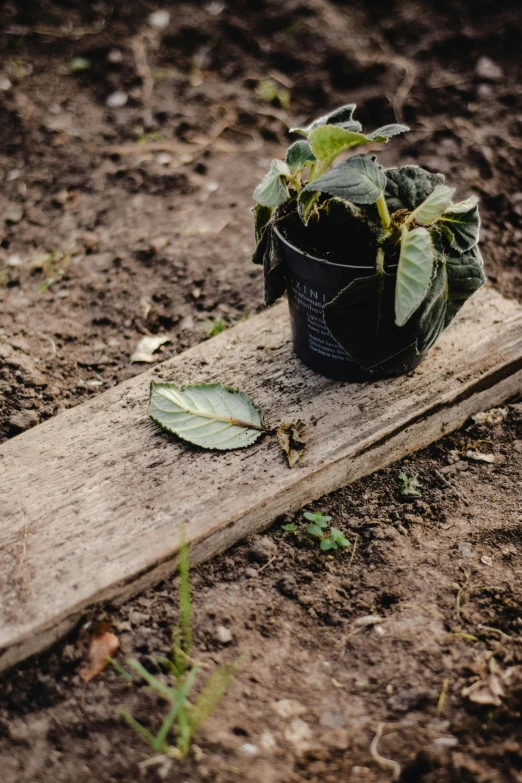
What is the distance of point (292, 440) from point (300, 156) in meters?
0.69

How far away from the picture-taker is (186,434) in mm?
1698

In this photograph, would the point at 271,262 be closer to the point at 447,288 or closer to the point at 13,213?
the point at 447,288

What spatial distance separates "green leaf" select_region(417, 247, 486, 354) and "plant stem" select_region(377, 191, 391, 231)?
6.0 inches

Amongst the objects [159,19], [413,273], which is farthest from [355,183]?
[159,19]

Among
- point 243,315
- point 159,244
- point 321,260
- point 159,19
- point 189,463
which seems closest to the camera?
point 321,260

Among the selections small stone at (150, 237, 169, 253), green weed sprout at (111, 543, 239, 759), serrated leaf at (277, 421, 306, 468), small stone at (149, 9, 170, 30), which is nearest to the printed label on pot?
serrated leaf at (277, 421, 306, 468)

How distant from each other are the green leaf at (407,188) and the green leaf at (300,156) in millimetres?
195

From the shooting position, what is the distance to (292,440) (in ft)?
5.52

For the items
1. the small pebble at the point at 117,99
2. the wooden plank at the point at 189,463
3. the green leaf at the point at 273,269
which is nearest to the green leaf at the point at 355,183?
the green leaf at the point at 273,269

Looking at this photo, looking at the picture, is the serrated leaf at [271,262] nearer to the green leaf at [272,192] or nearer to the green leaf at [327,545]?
the green leaf at [272,192]

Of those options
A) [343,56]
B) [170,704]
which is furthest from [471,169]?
[170,704]

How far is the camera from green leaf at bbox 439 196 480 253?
5.09 ft

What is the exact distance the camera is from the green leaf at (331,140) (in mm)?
1410

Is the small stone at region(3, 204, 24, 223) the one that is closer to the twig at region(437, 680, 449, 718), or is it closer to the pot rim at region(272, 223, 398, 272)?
the pot rim at region(272, 223, 398, 272)
